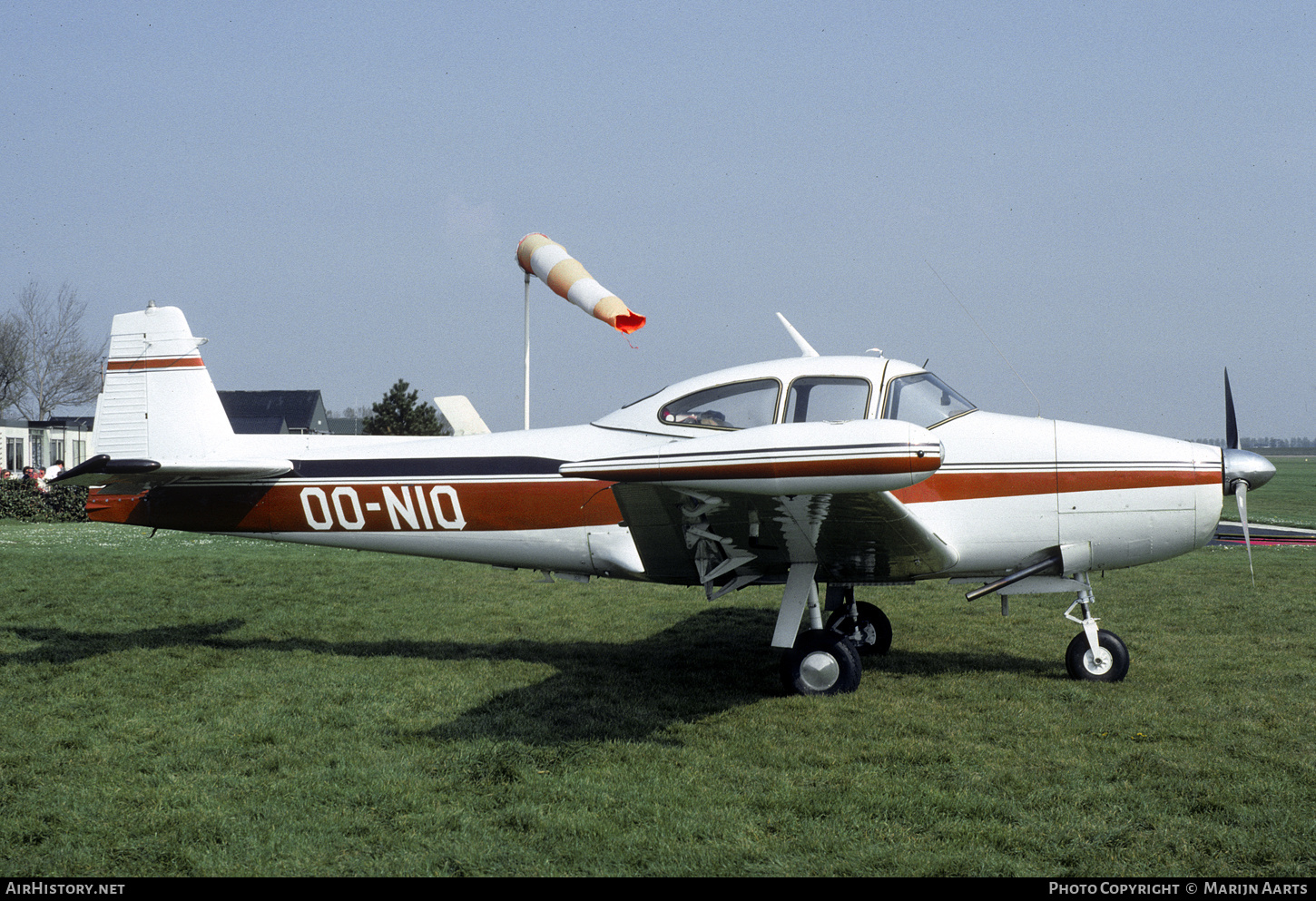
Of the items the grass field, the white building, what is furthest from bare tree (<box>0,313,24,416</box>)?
the grass field

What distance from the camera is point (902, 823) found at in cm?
402

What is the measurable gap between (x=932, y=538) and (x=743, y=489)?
2.16 m

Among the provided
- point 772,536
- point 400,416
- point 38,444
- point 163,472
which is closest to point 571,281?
point 163,472

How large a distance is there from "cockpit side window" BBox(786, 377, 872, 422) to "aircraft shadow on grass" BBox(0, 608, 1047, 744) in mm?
2026

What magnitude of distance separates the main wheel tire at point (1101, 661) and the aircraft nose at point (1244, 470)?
136 cm

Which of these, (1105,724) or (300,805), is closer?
(300,805)

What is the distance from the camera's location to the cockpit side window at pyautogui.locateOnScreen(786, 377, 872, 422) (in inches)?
249

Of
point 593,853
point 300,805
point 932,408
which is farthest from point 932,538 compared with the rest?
point 300,805

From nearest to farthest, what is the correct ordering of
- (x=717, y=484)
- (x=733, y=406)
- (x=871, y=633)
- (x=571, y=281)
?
(x=717, y=484), (x=733, y=406), (x=871, y=633), (x=571, y=281)

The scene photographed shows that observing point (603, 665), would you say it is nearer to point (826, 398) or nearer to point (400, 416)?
point (826, 398)

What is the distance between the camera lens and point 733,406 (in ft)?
21.0

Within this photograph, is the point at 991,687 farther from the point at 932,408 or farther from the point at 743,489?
the point at 743,489

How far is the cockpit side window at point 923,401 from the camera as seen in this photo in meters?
6.35

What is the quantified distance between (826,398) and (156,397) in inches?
232
